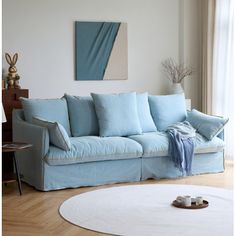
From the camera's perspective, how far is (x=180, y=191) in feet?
14.7

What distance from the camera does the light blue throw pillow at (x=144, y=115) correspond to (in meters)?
5.57

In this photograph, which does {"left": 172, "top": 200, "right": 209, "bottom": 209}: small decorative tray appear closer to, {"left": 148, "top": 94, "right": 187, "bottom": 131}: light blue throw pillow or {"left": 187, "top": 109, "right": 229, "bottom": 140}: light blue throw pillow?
{"left": 187, "top": 109, "right": 229, "bottom": 140}: light blue throw pillow

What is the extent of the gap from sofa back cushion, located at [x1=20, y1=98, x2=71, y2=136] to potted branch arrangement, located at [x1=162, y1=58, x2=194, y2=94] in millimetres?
2329

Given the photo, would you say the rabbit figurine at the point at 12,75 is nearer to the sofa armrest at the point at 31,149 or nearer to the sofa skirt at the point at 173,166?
the sofa armrest at the point at 31,149

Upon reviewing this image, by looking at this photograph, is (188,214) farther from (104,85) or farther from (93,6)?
(93,6)

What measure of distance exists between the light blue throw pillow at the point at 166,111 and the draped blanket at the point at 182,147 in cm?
40

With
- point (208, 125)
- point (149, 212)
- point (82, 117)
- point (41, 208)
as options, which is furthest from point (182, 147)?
point (41, 208)

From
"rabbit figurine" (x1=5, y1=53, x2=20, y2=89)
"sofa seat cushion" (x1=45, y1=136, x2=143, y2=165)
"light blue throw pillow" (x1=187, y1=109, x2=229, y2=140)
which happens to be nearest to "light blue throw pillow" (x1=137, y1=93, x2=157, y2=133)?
"light blue throw pillow" (x1=187, y1=109, x2=229, y2=140)

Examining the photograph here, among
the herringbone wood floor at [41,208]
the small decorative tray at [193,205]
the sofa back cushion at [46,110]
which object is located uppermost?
the sofa back cushion at [46,110]

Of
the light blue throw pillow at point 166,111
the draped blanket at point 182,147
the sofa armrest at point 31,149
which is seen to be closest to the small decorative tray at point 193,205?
the draped blanket at point 182,147

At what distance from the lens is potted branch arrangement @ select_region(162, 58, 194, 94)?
22.7 ft

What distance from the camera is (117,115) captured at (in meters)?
5.27

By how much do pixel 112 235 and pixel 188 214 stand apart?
0.78 metres

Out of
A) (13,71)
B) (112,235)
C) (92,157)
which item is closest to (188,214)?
(112,235)
